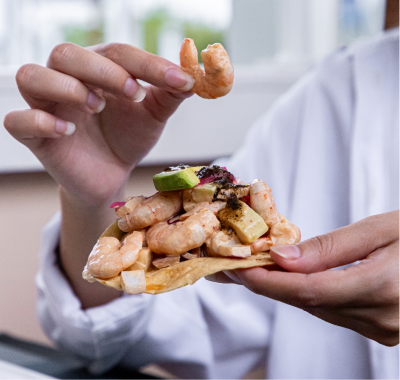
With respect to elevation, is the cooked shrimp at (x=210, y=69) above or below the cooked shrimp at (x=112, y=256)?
above

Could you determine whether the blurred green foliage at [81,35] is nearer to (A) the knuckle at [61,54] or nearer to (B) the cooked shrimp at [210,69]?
(A) the knuckle at [61,54]

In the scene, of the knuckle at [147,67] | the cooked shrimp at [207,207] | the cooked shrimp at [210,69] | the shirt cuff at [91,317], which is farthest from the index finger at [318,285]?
the shirt cuff at [91,317]

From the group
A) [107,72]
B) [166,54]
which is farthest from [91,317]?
[166,54]

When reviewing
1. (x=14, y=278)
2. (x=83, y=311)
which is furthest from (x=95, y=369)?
(x=14, y=278)

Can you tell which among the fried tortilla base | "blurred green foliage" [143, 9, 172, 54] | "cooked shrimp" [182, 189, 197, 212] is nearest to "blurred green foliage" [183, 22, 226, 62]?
"blurred green foliage" [143, 9, 172, 54]

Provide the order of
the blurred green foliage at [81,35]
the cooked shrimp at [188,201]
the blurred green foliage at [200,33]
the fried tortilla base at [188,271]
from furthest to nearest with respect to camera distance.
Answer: the blurred green foliage at [200,33] → the blurred green foliage at [81,35] → the cooked shrimp at [188,201] → the fried tortilla base at [188,271]

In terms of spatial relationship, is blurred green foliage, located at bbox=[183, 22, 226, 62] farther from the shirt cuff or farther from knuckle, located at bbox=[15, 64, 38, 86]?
knuckle, located at bbox=[15, 64, 38, 86]

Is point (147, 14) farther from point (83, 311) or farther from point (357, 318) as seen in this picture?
point (357, 318)
